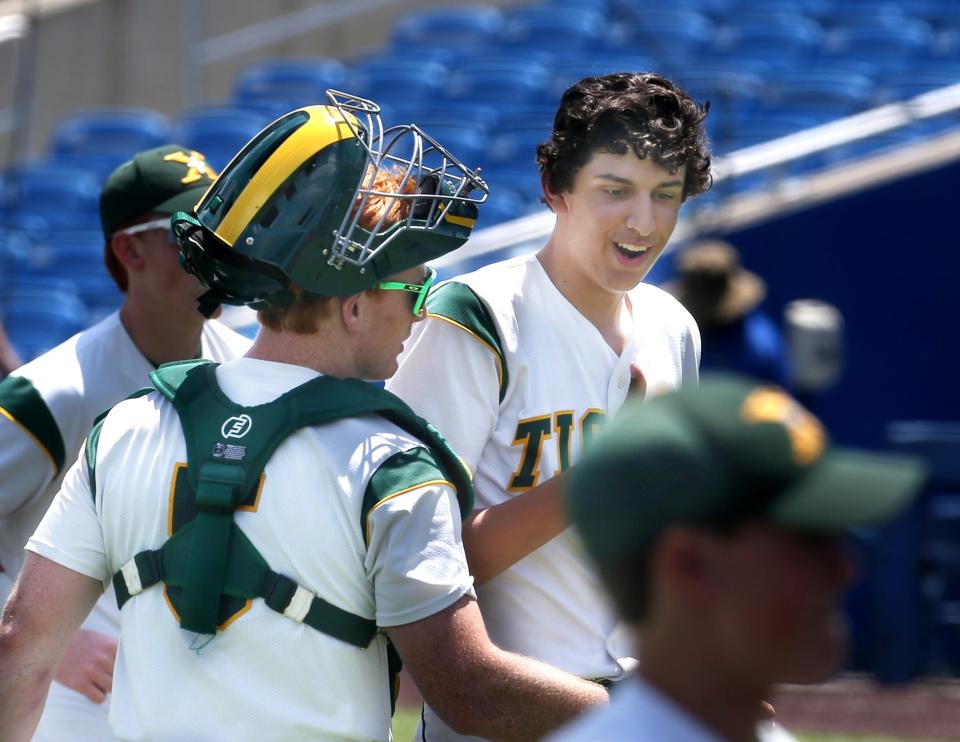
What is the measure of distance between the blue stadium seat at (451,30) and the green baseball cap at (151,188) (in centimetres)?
995

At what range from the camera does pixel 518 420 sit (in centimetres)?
256

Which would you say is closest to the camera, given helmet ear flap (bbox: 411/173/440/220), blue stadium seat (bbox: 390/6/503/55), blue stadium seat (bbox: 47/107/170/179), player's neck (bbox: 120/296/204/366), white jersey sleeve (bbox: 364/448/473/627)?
white jersey sleeve (bbox: 364/448/473/627)

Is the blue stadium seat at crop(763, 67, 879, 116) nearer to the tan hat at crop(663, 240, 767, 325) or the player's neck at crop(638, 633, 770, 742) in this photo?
the tan hat at crop(663, 240, 767, 325)

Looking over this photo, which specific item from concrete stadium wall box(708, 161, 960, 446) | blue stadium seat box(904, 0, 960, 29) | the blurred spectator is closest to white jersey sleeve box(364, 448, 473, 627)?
the blurred spectator

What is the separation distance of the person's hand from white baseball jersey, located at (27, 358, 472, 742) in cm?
69

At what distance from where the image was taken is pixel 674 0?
1254 cm

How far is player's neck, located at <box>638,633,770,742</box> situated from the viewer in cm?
143

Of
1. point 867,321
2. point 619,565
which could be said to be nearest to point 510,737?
point 619,565

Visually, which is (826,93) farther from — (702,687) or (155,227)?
(702,687)

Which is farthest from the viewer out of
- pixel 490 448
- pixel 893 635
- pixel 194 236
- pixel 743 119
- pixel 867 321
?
pixel 743 119

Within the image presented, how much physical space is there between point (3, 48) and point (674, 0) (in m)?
5.39

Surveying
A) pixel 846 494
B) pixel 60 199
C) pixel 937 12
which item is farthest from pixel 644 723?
pixel 937 12

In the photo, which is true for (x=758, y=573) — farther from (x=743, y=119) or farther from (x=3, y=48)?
(x=3, y=48)

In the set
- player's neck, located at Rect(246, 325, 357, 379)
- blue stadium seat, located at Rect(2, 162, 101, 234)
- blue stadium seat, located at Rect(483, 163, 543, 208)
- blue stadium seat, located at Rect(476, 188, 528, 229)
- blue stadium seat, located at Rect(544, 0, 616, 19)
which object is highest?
blue stadium seat, located at Rect(544, 0, 616, 19)
